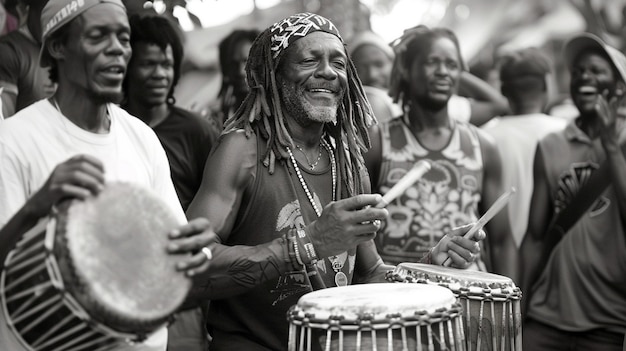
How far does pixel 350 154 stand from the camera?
12.8 feet

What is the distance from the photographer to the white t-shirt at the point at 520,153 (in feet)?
21.6

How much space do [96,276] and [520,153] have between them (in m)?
4.81

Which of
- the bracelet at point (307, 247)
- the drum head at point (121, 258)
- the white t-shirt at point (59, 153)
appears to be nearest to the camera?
the drum head at point (121, 258)

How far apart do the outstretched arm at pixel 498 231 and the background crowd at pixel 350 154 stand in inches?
0.4

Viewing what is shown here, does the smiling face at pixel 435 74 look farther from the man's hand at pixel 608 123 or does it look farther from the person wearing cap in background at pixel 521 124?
the person wearing cap in background at pixel 521 124

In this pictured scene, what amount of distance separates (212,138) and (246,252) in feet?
6.47

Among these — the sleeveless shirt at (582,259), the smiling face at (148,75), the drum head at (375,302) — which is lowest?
the sleeveless shirt at (582,259)

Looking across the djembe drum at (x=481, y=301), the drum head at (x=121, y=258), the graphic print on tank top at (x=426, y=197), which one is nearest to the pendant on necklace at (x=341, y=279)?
the djembe drum at (x=481, y=301)

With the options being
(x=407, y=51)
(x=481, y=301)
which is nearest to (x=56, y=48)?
(x=481, y=301)

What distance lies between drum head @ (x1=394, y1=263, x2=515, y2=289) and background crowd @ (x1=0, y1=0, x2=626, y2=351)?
0.17m

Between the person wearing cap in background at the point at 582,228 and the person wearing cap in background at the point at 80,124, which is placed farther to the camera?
the person wearing cap in background at the point at 582,228

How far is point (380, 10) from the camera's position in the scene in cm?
1756

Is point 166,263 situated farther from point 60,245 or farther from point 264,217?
point 264,217

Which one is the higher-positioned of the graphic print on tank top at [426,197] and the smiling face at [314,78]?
the smiling face at [314,78]
